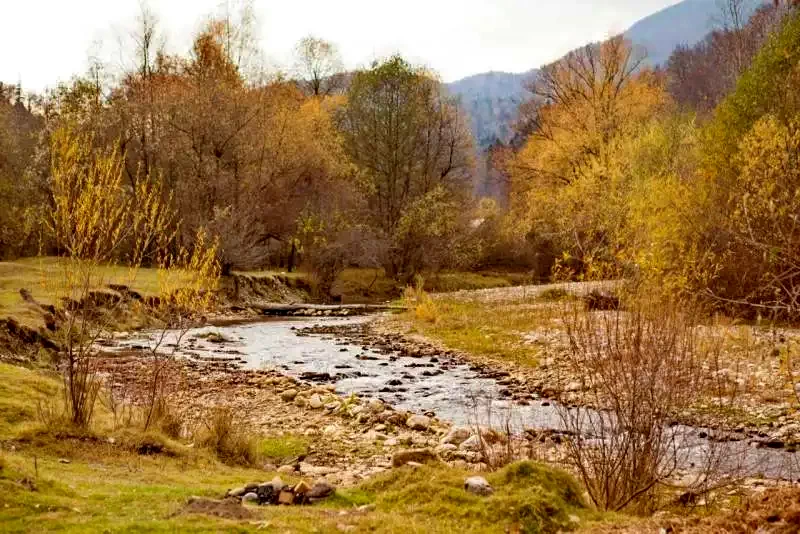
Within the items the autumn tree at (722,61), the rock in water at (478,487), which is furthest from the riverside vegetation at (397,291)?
the autumn tree at (722,61)

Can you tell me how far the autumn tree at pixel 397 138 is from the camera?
43312 mm

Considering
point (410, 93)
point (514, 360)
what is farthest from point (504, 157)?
point (514, 360)

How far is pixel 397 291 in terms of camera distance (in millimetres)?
40375

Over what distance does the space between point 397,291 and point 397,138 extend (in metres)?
10.6

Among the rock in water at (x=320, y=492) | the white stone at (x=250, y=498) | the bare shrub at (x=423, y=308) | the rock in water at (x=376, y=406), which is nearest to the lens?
the white stone at (x=250, y=498)

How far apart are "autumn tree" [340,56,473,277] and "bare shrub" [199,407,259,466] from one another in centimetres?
3315

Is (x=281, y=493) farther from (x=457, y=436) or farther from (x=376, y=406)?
(x=376, y=406)

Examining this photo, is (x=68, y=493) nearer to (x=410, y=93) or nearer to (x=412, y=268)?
(x=412, y=268)

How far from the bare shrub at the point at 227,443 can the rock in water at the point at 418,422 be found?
10.7 ft

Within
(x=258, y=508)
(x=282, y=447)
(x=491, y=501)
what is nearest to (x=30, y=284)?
(x=282, y=447)

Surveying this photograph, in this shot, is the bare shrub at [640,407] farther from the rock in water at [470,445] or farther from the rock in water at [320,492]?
the rock in water at [470,445]

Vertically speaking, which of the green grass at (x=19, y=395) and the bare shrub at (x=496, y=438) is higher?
the green grass at (x=19, y=395)

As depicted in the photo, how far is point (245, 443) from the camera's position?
8.80 meters

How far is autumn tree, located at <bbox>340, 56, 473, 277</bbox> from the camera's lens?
4331 cm
